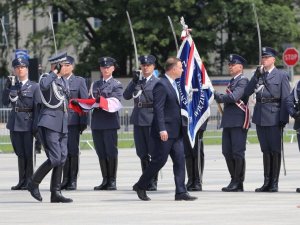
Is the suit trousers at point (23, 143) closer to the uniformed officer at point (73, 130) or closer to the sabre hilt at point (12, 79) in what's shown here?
the uniformed officer at point (73, 130)

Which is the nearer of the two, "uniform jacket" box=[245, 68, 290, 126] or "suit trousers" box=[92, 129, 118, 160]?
"uniform jacket" box=[245, 68, 290, 126]

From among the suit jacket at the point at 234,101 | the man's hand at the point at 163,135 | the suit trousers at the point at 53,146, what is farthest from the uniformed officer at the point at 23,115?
the man's hand at the point at 163,135

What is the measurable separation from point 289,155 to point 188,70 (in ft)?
34.2

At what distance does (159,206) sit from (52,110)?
6.91 feet

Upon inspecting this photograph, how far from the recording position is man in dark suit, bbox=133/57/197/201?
16.0 m

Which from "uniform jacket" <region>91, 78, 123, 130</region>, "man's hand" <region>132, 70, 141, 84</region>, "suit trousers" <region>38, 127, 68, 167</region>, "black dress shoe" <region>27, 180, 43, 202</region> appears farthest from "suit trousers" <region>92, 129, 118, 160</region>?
"black dress shoe" <region>27, 180, 43, 202</region>

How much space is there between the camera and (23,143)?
1889cm

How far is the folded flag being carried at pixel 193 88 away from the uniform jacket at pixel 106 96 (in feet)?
3.51

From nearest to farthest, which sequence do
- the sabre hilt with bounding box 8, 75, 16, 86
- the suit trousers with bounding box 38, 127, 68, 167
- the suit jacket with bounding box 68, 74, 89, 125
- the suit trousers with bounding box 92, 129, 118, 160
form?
1. the suit trousers with bounding box 38, 127, 68, 167
2. the suit jacket with bounding box 68, 74, 89, 125
3. the suit trousers with bounding box 92, 129, 118, 160
4. the sabre hilt with bounding box 8, 75, 16, 86

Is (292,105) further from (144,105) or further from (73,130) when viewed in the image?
(73,130)

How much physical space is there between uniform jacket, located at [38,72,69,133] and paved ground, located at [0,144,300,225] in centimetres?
101

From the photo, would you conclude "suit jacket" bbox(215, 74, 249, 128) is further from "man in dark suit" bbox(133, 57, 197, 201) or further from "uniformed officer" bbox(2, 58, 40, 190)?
"uniformed officer" bbox(2, 58, 40, 190)

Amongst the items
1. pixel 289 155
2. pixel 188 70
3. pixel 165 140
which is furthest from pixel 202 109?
pixel 289 155

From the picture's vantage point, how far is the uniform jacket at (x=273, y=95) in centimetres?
1753
